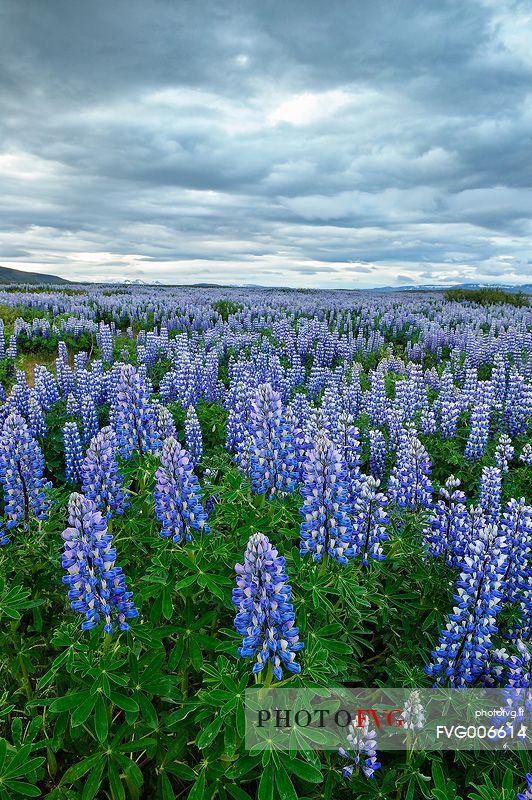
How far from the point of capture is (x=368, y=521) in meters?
3.62

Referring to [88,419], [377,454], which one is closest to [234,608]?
[377,454]

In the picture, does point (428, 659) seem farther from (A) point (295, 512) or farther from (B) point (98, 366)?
(B) point (98, 366)

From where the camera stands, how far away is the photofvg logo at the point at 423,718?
2652mm

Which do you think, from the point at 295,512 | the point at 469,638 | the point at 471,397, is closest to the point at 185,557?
the point at 295,512

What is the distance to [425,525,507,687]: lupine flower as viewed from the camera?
10.0ft

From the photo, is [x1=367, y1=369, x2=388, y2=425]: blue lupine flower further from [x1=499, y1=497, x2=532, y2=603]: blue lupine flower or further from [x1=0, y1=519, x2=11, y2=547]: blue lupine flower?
[x1=0, y1=519, x2=11, y2=547]: blue lupine flower

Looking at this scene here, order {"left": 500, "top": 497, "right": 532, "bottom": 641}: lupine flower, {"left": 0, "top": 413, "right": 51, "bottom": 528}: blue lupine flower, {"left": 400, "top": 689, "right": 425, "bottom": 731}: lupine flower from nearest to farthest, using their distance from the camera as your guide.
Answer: {"left": 400, "top": 689, "right": 425, "bottom": 731}: lupine flower < {"left": 500, "top": 497, "right": 532, "bottom": 641}: lupine flower < {"left": 0, "top": 413, "right": 51, "bottom": 528}: blue lupine flower

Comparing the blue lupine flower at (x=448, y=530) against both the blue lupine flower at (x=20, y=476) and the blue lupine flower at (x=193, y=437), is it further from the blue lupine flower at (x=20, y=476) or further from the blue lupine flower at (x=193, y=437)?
the blue lupine flower at (x=20, y=476)

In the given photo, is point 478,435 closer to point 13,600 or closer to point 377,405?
point 377,405

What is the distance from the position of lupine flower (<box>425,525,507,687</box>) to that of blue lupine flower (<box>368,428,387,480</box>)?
3.47m

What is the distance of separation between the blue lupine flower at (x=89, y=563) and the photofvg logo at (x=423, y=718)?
1005 millimetres

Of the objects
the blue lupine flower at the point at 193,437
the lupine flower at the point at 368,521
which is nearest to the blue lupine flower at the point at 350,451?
the lupine flower at the point at 368,521

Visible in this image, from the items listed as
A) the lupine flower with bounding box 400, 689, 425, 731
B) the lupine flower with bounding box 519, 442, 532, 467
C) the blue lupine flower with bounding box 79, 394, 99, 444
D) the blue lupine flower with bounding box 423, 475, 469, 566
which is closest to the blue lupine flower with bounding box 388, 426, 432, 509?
the blue lupine flower with bounding box 423, 475, 469, 566

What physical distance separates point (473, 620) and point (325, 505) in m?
1.30
